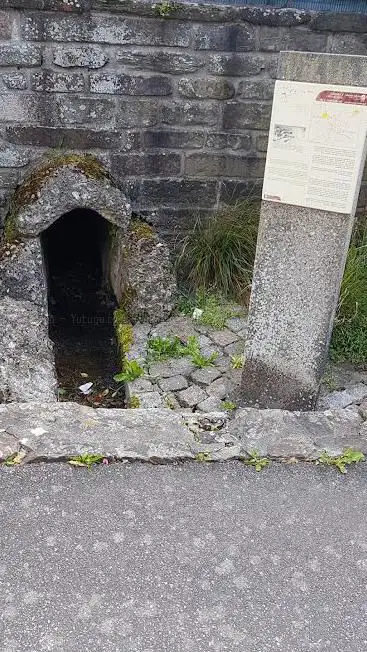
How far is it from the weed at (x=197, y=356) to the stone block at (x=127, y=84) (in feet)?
6.03

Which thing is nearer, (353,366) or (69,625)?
(69,625)

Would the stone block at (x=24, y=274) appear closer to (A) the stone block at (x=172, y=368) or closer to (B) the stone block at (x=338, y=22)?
(A) the stone block at (x=172, y=368)

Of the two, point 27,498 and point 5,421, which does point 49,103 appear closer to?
point 5,421

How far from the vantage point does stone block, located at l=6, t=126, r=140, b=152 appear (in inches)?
175

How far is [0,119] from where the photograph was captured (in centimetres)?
440

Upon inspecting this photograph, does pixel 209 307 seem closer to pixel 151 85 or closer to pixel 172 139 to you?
pixel 172 139

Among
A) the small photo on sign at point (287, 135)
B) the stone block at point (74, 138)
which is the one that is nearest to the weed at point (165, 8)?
the stone block at point (74, 138)

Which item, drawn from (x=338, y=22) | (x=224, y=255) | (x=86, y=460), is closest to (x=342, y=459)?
(x=86, y=460)

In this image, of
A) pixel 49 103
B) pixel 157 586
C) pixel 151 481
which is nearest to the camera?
pixel 157 586

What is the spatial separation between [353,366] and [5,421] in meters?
2.19

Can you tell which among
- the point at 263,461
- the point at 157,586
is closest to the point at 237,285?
the point at 263,461

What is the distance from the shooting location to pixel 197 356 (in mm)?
3922

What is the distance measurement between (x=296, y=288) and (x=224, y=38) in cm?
231

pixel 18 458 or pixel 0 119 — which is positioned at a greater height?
pixel 0 119
